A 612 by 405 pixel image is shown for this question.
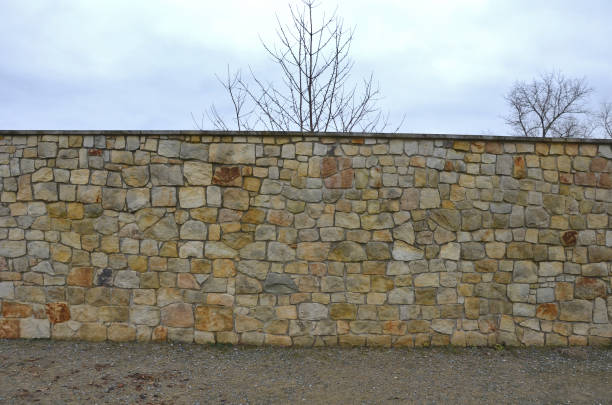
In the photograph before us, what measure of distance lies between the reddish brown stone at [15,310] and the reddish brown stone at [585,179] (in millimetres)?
6880

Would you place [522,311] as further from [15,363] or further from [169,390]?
[15,363]

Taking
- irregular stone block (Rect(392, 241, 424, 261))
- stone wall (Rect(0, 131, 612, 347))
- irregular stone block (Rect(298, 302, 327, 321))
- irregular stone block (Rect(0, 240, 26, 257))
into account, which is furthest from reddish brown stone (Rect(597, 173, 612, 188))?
irregular stone block (Rect(0, 240, 26, 257))

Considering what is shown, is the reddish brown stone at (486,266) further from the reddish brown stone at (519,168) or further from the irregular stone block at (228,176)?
the irregular stone block at (228,176)

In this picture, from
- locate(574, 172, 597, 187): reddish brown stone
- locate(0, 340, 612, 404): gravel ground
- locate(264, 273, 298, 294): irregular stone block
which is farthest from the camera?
locate(574, 172, 597, 187): reddish brown stone

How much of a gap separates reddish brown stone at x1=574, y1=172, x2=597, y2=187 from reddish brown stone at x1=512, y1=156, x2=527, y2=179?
0.65 metres

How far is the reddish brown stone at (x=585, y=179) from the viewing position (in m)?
5.28

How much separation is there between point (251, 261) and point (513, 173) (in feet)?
11.0

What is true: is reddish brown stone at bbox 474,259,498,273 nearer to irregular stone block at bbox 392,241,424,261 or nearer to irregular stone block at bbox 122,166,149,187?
irregular stone block at bbox 392,241,424,261

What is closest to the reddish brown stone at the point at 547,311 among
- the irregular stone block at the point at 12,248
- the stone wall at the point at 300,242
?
the stone wall at the point at 300,242

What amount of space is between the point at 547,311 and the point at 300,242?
3.13 metres

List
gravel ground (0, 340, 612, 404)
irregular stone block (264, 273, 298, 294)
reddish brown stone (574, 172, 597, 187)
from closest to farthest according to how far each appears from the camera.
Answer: gravel ground (0, 340, 612, 404), irregular stone block (264, 273, 298, 294), reddish brown stone (574, 172, 597, 187)

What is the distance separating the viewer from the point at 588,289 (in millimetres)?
5258

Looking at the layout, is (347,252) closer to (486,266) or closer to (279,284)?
(279,284)

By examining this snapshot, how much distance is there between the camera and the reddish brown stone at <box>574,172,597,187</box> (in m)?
5.28
